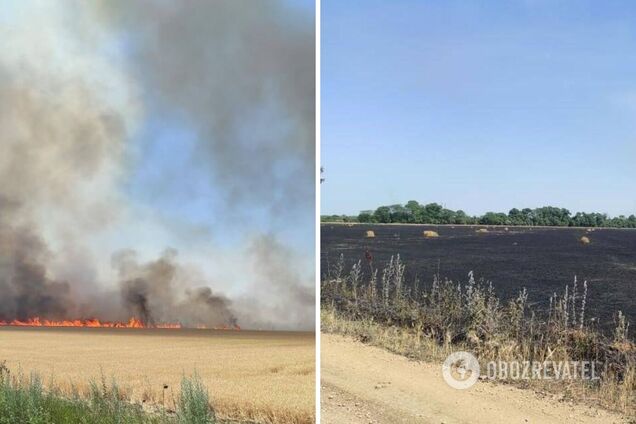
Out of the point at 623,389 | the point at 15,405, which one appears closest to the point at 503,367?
the point at 623,389

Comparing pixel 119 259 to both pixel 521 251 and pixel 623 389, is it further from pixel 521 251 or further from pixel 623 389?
pixel 623 389

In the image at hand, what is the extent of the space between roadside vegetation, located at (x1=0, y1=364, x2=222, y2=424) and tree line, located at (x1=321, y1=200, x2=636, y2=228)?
4.30 ft

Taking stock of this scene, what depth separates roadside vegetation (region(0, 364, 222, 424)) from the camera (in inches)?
161

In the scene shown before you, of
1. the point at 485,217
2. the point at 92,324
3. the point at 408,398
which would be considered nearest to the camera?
the point at 408,398

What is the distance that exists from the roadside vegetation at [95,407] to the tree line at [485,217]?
→ 1.31 metres

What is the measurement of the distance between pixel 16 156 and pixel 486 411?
3496mm

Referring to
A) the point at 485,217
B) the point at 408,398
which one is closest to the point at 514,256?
the point at 485,217

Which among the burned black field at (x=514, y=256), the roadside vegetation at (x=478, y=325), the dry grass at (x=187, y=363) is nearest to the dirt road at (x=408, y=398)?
the roadside vegetation at (x=478, y=325)

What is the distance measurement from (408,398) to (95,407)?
75.4 inches

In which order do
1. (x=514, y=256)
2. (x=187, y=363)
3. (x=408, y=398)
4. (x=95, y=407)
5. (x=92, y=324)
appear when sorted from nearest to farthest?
1. (x=408, y=398)
2. (x=95, y=407)
3. (x=514, y=256)
4. (x=187, y=363)
5. (x=92, y=324)

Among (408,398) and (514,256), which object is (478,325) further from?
(408,398)

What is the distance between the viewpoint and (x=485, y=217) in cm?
409

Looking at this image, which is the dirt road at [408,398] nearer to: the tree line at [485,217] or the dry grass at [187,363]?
the dry grass at [187,363]

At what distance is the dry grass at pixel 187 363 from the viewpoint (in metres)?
4.27
